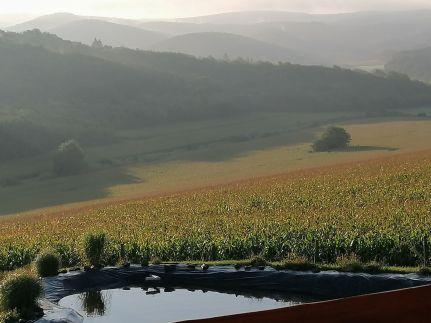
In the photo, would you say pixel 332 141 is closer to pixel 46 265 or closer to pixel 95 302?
pixel 46 265

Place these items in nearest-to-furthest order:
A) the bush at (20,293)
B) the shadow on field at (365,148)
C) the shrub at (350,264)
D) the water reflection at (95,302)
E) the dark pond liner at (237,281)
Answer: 1. the bush at (20,293)
2. the dark pond liner at (237,281)
3. the shrub at (350,264)
4. the water reflection at (95,302)
5. the shadow on field at (365,148)

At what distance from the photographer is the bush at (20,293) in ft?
66.4

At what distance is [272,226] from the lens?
32344 millimetres

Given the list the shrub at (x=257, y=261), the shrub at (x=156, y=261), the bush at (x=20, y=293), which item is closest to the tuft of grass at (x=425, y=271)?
the shrub at (x=257, y=261)

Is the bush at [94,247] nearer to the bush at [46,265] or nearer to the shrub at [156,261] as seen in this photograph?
the bush at [46,265]

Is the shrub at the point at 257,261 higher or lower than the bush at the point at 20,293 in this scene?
lower

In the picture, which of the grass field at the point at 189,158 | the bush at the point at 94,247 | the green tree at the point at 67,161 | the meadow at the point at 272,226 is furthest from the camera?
the green tree at the point at 67,161

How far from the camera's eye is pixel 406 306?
11430 mm

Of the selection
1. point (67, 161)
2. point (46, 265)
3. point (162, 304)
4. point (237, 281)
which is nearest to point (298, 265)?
point (237, 281)

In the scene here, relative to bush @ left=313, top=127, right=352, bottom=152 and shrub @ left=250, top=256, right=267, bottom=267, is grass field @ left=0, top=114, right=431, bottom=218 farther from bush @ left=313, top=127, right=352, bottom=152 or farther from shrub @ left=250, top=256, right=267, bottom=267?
shrub @ left=250, top=256, right=267, bottom=267

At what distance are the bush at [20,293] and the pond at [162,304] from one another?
336 centimetres

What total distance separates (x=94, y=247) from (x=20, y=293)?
7696mm

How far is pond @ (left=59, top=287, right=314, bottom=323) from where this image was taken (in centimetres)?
2311

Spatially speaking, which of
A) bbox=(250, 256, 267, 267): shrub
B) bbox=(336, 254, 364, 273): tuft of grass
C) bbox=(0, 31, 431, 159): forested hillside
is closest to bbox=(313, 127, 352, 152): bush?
bbox=(0, 31, 431, 159): forested hillside
